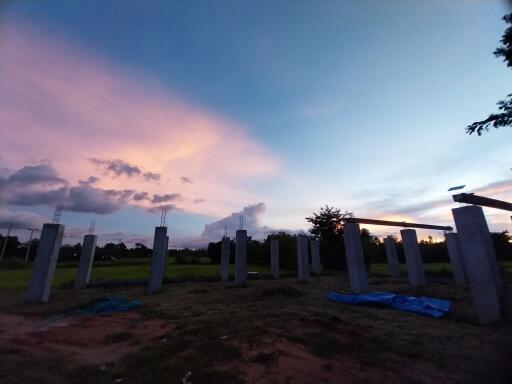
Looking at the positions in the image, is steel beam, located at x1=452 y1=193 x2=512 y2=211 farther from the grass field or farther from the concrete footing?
the grass field

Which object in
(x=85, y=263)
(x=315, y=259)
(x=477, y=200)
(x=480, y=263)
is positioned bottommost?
(x=480, y=263)

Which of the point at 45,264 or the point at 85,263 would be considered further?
the point at 85,263

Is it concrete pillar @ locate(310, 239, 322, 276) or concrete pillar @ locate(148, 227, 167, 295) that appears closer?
concrete pillar @ locate(148, 227, 167, 295)

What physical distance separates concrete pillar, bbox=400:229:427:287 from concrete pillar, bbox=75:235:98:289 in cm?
1647

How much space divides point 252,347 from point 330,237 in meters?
23.9

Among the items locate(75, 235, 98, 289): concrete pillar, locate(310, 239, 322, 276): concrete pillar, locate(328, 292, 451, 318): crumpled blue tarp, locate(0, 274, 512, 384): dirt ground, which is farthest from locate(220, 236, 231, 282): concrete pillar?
locate(0, 274, 512, 384): dirt ground

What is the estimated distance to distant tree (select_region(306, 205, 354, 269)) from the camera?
26.4 metres

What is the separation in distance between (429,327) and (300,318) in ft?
10.6

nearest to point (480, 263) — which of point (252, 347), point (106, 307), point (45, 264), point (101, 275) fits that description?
point (252, 347)

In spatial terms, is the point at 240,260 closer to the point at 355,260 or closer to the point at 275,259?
the point at 275,259

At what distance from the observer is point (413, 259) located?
46.8 feet

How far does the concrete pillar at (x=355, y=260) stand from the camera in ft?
39.4

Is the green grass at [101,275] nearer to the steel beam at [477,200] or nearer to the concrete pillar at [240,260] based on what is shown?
the concrete pillar at [240,260]

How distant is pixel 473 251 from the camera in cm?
772
